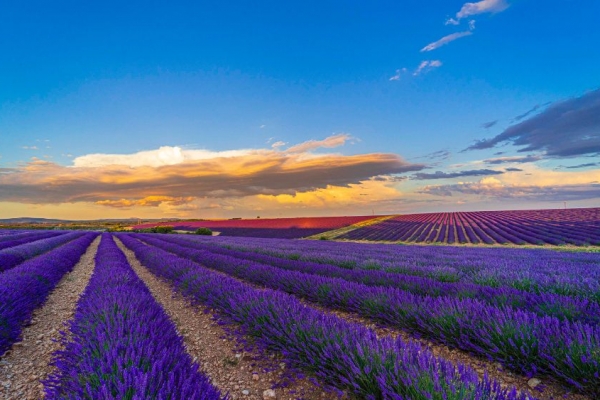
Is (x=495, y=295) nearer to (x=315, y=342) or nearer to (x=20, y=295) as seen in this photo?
(x=315, y=342)

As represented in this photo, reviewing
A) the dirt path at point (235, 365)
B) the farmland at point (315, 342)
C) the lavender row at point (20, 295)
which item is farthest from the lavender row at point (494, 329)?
the lavender row at point (20, 295)

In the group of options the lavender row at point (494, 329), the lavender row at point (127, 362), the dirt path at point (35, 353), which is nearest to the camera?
the lavender row at point (127, 362)

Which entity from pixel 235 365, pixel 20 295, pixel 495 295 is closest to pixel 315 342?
pixel 235 365

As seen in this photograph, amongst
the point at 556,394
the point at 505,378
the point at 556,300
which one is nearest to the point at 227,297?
the point at 505,378

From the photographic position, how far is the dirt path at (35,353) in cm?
295

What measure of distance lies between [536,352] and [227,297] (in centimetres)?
404

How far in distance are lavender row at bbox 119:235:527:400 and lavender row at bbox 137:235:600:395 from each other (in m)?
0.42

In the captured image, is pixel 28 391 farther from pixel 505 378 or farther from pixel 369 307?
pixel 505 378

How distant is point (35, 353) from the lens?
12.4 ft

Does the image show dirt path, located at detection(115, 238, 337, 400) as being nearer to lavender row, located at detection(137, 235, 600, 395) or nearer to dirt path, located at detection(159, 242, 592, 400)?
dirt path, located at detection(159, 242, 592, 400)

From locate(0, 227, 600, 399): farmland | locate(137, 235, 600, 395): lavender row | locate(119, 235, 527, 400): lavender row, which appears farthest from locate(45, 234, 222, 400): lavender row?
locate(137, 235, 600, 395): lavender row

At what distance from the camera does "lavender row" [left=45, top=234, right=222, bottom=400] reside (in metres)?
1.77

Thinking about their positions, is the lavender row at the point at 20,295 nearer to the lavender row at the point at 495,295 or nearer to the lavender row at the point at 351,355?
the lavender row at the point at 351,355

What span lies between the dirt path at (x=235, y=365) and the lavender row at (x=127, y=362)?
1.90 ft
